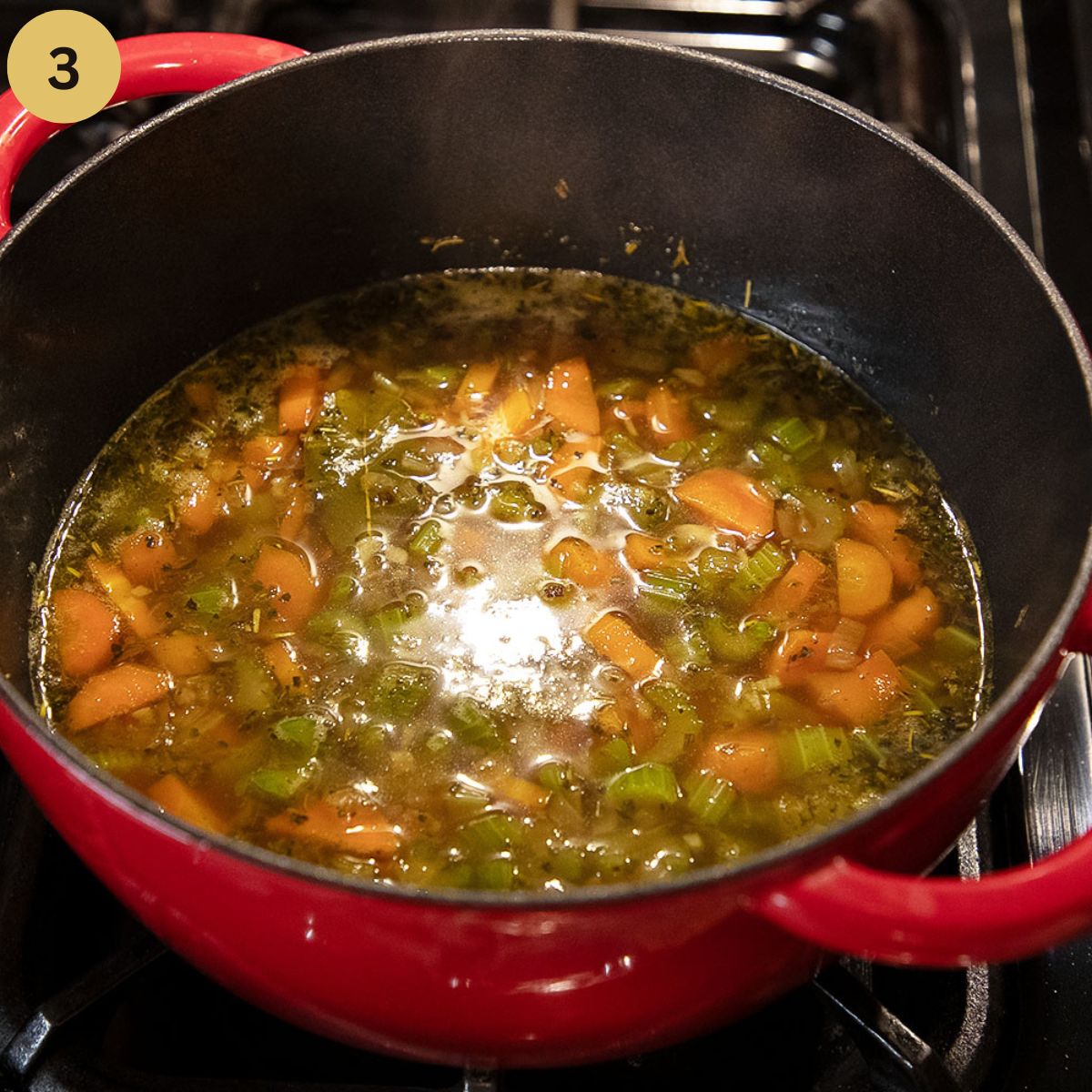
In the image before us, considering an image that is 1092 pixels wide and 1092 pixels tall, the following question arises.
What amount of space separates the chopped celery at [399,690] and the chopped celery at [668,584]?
262mm

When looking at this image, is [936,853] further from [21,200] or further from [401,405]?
[21,200]

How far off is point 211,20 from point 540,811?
53.9 inches

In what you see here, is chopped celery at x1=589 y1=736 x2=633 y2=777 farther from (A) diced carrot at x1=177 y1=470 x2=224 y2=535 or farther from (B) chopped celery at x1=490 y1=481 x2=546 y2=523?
(A) diced carrot at x1=177 y1=470 x2=224 y2=535

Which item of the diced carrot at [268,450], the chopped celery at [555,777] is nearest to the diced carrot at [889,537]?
the chopped celery at [555,777]

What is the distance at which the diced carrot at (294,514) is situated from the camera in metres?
1.52

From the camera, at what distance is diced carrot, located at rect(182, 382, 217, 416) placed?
1.66m

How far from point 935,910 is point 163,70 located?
120 centimetres

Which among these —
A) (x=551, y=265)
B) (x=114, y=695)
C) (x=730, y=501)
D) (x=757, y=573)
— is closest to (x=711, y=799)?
(x=757, y=573)

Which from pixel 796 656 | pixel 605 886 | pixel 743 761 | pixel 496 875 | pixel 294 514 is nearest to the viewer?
pixel 605 886

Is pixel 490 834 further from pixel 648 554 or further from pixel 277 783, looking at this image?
pixel 648 554

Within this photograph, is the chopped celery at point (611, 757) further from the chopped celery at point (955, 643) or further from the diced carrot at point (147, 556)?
the diced carrot at point (147, 556)

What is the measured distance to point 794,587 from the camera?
1.48 m

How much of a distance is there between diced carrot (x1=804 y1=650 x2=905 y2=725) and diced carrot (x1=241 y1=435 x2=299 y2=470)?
674 mm

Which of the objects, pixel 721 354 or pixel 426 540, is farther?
pixel 721 354
